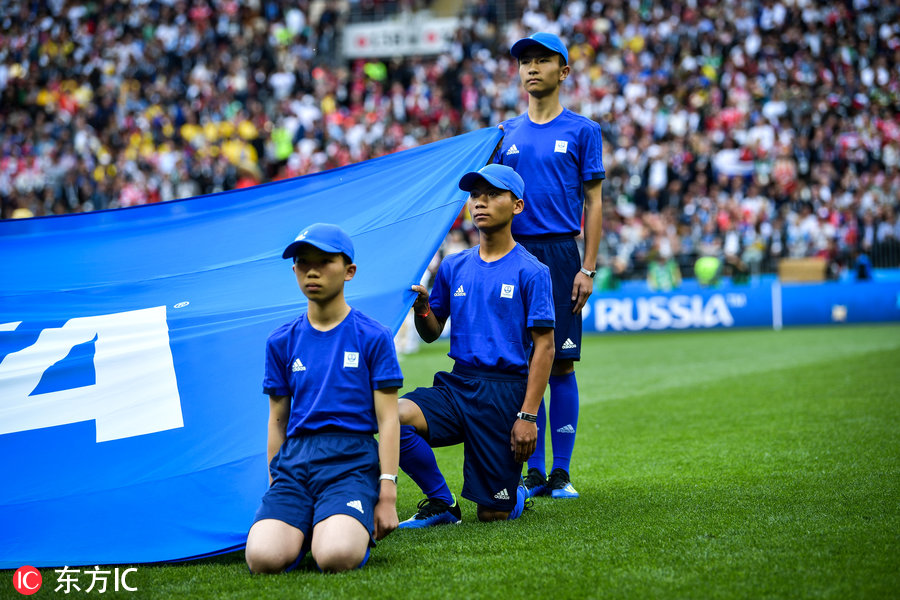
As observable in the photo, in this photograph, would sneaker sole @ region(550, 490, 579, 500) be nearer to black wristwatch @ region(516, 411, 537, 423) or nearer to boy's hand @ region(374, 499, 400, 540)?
black wristwatch @ region(516, 411, 537, 423)

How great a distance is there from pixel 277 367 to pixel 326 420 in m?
0.30

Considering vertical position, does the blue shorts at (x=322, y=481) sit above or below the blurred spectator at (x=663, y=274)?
above

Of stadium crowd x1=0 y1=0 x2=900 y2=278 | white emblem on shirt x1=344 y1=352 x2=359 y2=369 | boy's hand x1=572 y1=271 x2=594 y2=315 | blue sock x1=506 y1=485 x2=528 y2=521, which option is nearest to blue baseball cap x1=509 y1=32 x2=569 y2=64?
boy's hand x1=572 y1=271 x2=594 y2=315

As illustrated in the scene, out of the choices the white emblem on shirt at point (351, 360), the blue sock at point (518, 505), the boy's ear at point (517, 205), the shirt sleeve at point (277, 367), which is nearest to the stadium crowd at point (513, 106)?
the boy's ear at point (517, 205)

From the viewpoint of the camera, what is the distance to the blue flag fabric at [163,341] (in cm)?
411

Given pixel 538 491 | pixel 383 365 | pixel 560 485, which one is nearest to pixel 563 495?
pixel 560 485

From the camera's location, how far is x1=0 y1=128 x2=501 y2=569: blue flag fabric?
4105 mm

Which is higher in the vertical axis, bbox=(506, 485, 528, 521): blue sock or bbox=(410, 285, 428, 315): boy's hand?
bbox=(410, 285, 428, 315): boy's hand

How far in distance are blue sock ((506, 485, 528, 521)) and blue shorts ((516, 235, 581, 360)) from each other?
82cm

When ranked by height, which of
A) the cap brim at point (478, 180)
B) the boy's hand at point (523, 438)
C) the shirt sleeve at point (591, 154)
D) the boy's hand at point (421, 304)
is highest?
the shirt sleeve at point (591, 154)

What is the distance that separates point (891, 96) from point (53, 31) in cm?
2180

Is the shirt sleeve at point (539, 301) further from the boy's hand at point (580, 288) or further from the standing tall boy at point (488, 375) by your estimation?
the boy's hand at point (580, 288)

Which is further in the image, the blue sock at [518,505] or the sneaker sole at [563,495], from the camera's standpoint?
the sneaker sole at [563,495]

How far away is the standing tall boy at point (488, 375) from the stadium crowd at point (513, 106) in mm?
11489
